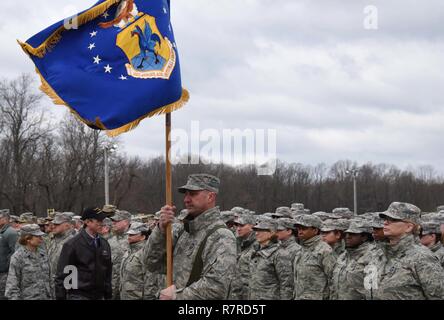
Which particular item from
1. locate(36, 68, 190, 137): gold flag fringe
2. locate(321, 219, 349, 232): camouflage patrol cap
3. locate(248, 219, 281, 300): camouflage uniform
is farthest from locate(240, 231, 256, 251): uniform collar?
locate(36, 68, 190, 137): gold flag fringe

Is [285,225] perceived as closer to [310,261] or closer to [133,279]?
[310,261]

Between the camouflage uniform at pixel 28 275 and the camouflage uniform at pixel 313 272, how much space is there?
4.26 metres

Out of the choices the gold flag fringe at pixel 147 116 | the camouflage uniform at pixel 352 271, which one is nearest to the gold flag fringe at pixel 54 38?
the gold flag fringe at pixel 147 116

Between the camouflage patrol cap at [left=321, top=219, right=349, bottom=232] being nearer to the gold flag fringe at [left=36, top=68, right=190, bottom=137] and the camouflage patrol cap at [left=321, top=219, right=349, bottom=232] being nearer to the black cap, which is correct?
the black cap

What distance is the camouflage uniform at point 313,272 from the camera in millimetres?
9242

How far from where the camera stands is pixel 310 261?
369 inches

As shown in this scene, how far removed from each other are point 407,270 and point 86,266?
4357 mm

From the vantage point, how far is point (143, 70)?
257 inches

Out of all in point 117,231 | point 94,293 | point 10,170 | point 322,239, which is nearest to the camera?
point 94,293

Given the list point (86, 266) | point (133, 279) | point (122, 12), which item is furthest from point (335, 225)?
point (122, 12)

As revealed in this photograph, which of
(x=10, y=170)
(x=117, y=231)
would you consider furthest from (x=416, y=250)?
(x=10, y=170)

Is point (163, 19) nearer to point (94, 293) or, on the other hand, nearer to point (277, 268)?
point (94, 293)

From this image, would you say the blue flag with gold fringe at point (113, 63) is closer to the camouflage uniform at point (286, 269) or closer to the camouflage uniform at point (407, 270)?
the camouflage uniform at point (407, 270)

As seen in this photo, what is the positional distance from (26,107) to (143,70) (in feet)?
157
